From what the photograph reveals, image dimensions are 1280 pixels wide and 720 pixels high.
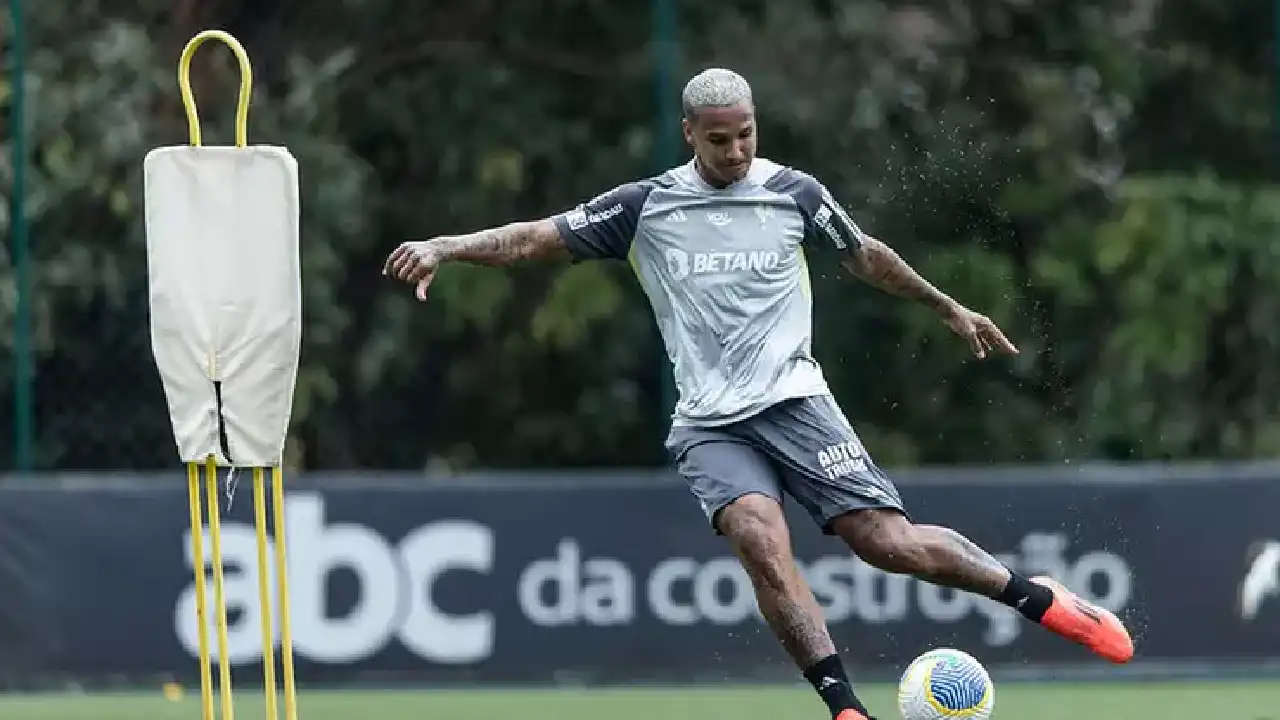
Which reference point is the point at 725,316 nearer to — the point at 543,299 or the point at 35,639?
the point at 35,639

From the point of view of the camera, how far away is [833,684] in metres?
7.97

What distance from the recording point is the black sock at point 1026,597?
837 centimetres

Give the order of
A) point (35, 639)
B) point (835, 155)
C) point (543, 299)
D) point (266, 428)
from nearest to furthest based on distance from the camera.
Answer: point (266, 428)
point (35, 639)
point (835, 155)
point (543, 299)

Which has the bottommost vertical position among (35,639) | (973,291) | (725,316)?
(35,639)

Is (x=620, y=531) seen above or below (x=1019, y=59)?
below

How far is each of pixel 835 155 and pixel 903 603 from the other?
476 centimetres

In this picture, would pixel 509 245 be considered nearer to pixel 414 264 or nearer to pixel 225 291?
pixel 414 264

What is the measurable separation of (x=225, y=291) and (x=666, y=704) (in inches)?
207

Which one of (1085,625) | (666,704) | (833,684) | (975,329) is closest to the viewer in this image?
(833,684)

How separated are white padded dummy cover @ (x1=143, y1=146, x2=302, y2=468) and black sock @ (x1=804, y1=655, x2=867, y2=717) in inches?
74.1

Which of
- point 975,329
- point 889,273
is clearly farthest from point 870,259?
point 975,329

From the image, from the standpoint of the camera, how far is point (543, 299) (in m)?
18.3

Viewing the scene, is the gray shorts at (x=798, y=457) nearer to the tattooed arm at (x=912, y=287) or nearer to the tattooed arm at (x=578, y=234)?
the tattooed arm at (x=912, y=287)

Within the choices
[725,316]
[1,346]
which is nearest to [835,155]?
[1,346]
